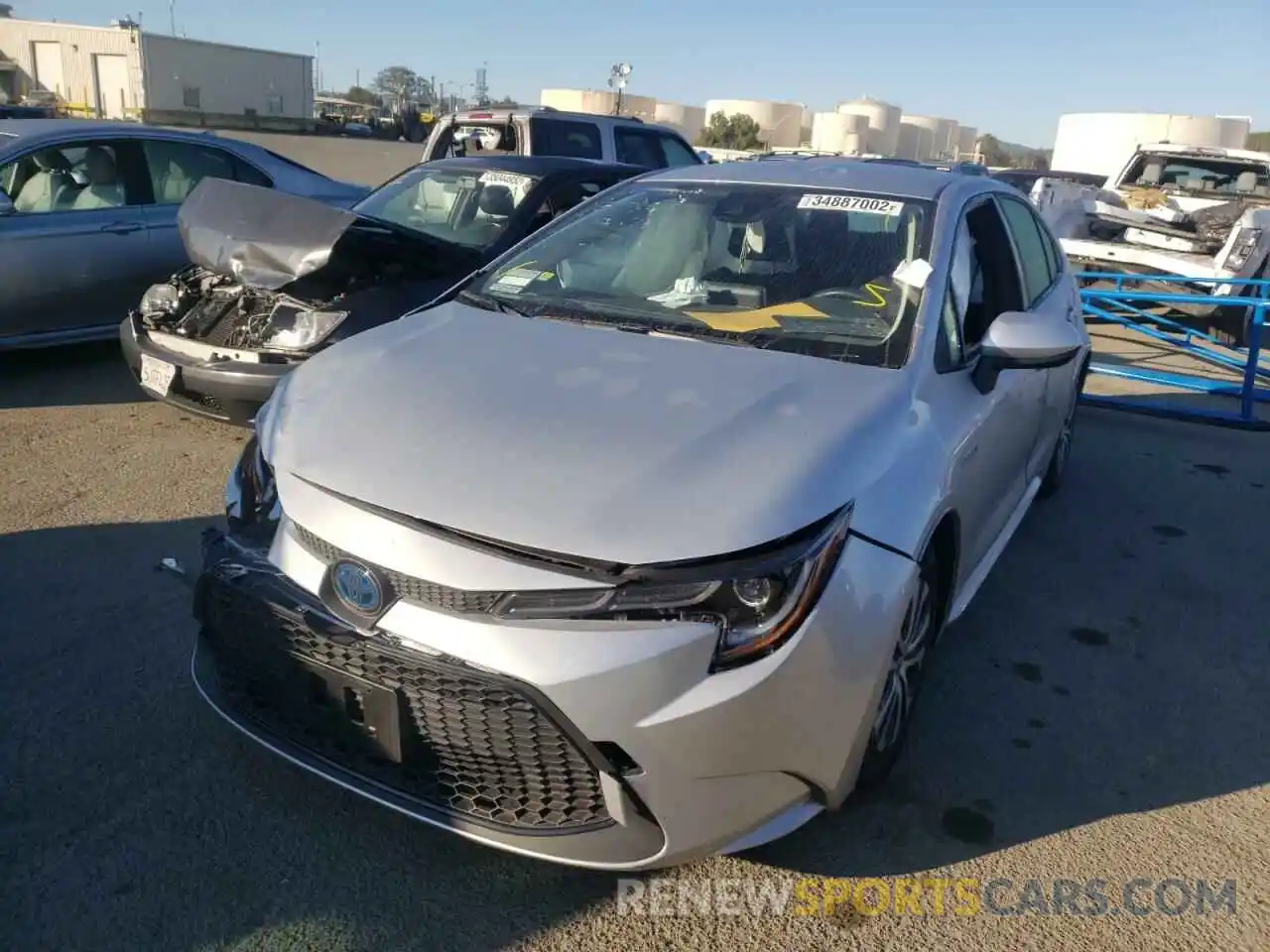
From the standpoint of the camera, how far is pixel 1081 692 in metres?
3.33

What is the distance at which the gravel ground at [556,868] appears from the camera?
227cm

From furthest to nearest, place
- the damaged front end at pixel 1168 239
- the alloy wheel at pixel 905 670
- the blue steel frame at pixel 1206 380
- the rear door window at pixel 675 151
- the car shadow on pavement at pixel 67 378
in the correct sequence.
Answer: the rear door window at pixel 675 151 < the damaged front end at pixel 1168 239 < the blue steel frame at pixel 1206 380 < the car shadow on pavement at pixel 67 378 < the alloy wheel at pixel 905 670

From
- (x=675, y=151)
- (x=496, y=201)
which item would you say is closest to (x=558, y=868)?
(x=496, y=201)

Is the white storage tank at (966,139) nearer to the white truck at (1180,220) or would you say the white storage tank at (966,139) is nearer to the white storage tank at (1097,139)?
the white storage tank at (1097,139)

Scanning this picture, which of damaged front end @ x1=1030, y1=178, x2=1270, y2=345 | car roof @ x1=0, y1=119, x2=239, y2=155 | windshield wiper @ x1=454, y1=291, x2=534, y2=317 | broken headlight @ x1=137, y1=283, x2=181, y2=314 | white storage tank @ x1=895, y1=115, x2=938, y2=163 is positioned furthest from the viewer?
white storage tank @ x1=895, y1=115, x2=938, y2=163

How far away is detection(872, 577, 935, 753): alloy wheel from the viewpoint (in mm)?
2551

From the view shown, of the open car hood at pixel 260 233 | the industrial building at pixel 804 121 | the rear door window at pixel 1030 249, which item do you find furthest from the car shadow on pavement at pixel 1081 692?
the industrial building at pixel 804 121

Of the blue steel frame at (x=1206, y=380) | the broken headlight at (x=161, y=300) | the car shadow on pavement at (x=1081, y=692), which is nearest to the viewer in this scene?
the car shadow on pavement at (x=1081, y=692)

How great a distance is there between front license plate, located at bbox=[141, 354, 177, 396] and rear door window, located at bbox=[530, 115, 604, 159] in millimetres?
4559

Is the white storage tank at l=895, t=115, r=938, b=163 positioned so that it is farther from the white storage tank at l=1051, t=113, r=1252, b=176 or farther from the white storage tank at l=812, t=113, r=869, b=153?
the white storage tank at l=1051, t=113, r=1252, b=176

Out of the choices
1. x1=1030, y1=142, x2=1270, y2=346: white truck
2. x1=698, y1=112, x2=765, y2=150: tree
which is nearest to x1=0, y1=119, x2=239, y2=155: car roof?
x1=1030, y1=142, x2=1270, y2=346: white truck

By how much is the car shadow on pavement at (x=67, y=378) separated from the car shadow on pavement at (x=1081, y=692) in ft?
16.0

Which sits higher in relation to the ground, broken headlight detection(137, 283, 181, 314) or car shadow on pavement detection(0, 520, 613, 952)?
broken headlight detection(137, 283, 181, 314)

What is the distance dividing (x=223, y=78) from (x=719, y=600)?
224 ft
